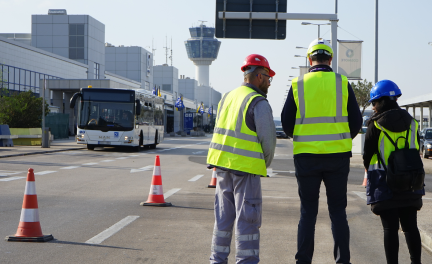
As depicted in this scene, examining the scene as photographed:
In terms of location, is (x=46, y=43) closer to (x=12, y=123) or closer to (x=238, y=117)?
(x=12, y=123)

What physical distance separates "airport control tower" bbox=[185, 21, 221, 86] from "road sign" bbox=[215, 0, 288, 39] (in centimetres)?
16587

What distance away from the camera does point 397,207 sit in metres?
4.49

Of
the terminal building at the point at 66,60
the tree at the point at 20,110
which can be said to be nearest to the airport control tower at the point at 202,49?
the terminal building at the point at 66,60

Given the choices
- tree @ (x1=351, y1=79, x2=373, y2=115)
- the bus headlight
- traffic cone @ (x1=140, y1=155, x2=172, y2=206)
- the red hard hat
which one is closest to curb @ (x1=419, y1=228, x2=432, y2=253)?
the red hard hat

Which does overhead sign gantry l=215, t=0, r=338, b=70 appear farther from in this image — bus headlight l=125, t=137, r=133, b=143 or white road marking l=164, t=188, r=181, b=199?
white road marking l=164, t=188, r=181, b=199

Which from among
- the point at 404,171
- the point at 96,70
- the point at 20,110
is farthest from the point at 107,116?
the point at 96,70

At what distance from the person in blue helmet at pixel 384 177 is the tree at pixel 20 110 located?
1112 inches

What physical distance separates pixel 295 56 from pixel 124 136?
1607 inches

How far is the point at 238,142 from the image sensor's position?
14.0 ft

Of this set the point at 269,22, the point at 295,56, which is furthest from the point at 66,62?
the point at 269,22

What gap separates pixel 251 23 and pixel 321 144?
57.5ft

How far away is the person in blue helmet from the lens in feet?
14.7

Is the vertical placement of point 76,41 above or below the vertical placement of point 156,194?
above

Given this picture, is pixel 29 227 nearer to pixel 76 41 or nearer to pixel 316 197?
→ pixel 316 197
